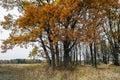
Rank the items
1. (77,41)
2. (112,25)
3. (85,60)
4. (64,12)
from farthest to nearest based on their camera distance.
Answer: (85,60) → (112,25) → (77,41) → (64,12)

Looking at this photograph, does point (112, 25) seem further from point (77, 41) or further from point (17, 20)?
point (17, 20)

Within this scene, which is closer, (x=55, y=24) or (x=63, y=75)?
(x=63, y=75)

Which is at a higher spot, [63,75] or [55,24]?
[55,24]

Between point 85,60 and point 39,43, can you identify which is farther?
point 85,60

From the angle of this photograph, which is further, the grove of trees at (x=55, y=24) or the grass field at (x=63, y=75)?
the grove of trees at (x=55, y=24)

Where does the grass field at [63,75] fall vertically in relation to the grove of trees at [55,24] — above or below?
below

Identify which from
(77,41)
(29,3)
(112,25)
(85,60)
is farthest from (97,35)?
(85,60)

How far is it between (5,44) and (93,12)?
447 inches

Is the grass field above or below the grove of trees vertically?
below

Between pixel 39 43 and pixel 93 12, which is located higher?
Result: pixel 93 12

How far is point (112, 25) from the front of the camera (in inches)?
2391

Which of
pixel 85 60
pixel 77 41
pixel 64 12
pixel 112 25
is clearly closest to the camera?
pixel 64 12

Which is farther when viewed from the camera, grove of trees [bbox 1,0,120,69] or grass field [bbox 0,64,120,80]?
grove of trees [bbox 1,0,120,69]

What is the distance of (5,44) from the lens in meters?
38.4
